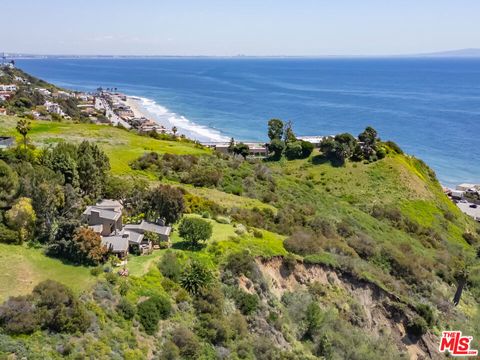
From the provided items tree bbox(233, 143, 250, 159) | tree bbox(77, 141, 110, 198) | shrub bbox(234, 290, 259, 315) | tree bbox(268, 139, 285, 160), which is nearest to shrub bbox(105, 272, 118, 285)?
shrub bbox(234, 290, 259, 315)

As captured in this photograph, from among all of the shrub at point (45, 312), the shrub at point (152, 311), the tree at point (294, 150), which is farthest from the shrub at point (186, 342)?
the tree at point (294, 150)

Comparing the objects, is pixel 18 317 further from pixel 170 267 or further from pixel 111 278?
pixel 170 267

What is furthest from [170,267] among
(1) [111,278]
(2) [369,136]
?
(2) [369,136]

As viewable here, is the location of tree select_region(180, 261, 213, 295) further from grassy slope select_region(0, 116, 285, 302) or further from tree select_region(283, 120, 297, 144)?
tree select_region(283, 120, 297, 144)

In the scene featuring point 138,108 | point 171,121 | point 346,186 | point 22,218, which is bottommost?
point 171,121

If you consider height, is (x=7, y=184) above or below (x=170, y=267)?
above

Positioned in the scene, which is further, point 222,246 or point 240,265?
point 222,246

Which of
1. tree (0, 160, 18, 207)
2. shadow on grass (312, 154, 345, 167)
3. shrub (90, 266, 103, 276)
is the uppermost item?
tree (0, 160, 18, 207)
